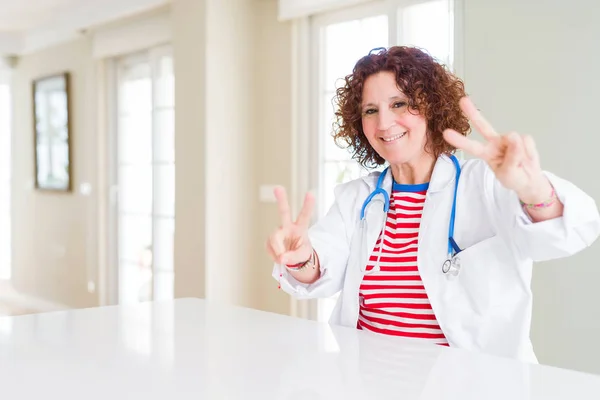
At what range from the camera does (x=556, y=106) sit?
2.64 m

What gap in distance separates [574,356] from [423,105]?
4.88 feet

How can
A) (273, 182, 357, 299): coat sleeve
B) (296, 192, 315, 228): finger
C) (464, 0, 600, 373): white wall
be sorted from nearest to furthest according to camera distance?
(296, 192, 315, 228): finger < (273, 182, 357, 299): coat sleeve < (464, 0, 600, 373): white wall

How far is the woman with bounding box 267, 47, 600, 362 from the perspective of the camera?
1289 millimetres

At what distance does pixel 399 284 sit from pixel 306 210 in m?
0.31

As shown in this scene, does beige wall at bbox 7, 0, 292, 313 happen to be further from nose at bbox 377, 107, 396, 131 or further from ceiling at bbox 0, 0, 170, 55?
nose at bbox 377, 107, 396, 131

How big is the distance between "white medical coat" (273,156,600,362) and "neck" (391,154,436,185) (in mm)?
63

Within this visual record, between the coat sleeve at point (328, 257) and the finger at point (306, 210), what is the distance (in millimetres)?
191

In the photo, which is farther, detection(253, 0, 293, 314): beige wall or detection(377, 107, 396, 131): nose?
detection(253, 0, 293, 314): beige wall

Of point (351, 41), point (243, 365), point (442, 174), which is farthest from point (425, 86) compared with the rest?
point (351, 41)

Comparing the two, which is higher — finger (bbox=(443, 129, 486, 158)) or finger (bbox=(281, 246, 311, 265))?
finger (bbox=(443, 129, 486, 158))

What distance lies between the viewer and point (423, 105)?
1662 mm

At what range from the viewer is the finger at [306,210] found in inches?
54.1

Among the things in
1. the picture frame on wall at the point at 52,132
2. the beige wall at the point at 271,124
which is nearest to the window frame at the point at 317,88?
the beige wall at the point at 271,124

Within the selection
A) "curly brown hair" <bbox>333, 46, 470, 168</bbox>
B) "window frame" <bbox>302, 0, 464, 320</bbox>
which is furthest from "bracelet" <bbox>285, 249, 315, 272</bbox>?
"window frame" <bbox>302, 0, 464, 320</bbox>
